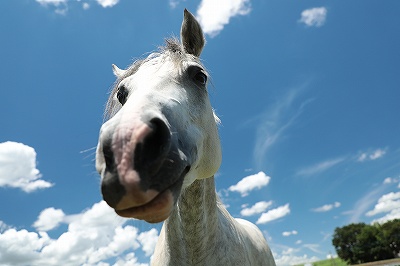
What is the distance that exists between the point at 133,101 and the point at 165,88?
1.71ft

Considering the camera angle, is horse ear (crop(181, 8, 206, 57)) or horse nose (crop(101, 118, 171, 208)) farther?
horse ear (crop(181, 8, 206, 57))

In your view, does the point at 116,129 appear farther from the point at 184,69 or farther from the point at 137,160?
the point at 184,69

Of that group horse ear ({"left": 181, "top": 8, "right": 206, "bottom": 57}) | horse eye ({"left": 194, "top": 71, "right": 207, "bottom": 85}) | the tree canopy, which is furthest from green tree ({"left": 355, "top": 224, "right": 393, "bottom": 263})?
horse eye ({"left": 194, "top": 71, "right": 207, "bottom": 85})

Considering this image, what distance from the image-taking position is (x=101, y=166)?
79.7 inches

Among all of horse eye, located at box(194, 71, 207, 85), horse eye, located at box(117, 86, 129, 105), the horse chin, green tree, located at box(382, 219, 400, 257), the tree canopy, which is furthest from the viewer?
the tree canopy

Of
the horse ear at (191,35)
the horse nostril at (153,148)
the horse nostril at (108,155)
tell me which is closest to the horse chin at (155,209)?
the horse nostril at (153,148)

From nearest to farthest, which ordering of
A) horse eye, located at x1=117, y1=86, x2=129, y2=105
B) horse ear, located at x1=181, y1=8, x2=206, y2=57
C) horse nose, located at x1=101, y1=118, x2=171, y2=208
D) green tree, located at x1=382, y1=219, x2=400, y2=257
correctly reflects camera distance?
horse nose, located at x1=101, y1=118, x2=171, y2=208, horse eye, located at x1=117, y1=86, x2=129, y2=105, horse ear, located at x1=181, y1=8, x2=206, y2=57, green tree, located at x1=382, y1=219, x2=400, y2=257

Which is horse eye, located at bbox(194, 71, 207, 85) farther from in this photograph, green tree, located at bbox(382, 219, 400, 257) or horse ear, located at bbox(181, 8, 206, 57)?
green tree, located at bbox(382, 219, 400, 257)

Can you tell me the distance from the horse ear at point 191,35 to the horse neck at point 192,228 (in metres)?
1.57

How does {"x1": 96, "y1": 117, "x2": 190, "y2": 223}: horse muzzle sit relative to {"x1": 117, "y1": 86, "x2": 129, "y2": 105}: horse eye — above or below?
below

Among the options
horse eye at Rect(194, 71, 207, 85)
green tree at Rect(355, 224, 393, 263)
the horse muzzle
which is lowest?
the horse muzzle

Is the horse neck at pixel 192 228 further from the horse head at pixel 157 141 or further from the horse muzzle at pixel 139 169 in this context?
the horse muzzle at pixel 139 169

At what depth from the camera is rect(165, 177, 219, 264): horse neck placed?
3.06 m

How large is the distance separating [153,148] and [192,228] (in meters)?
1.45
